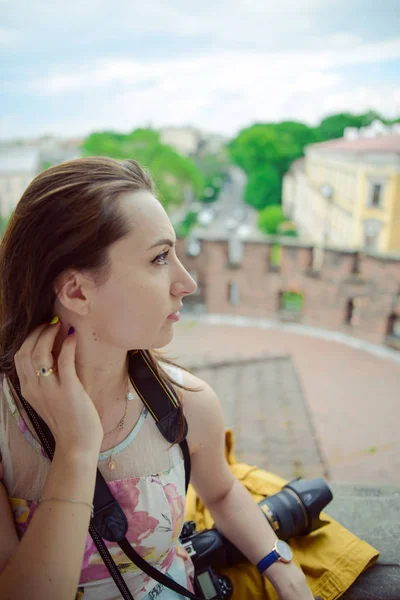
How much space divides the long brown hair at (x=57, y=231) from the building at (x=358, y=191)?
7439mm

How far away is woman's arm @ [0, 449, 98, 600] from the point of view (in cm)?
91

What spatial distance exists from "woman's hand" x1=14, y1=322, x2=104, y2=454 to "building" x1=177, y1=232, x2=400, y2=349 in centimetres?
723

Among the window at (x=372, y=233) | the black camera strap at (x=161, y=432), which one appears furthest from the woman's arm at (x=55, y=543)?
the window at (x=372, y=233)

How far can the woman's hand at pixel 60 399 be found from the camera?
1012mm

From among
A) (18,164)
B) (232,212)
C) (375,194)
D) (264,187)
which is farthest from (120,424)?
(232,212)

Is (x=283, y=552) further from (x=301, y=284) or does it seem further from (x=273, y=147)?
(x=273, y=147)

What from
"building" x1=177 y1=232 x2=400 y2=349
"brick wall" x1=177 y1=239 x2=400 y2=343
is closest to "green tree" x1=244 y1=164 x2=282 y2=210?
"building" x1=177 y1=232 x2=400 y2=349

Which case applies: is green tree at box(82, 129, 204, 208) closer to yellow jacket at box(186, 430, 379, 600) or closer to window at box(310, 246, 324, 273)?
window at box(310, 246, 324, 273)

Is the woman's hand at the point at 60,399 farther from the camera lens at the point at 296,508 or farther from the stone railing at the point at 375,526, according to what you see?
the stone railing at the point at 375,526

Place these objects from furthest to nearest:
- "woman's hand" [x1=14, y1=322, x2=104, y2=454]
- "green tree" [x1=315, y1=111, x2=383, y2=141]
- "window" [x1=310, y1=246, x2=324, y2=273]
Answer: "green tree" [x1=315, y1=111, x2=383, y2=141], "window" [x1=310, y1=246, x2=324, y2=273], "woman's hand" [x1=14, y1=322, x2=104, y2=454]

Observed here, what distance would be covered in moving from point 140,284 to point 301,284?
25.5 feet

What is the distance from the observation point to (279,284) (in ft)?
28.9

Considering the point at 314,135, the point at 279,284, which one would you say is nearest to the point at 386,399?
the point at 279,284

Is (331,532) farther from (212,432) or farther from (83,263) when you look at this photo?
(83,263)
